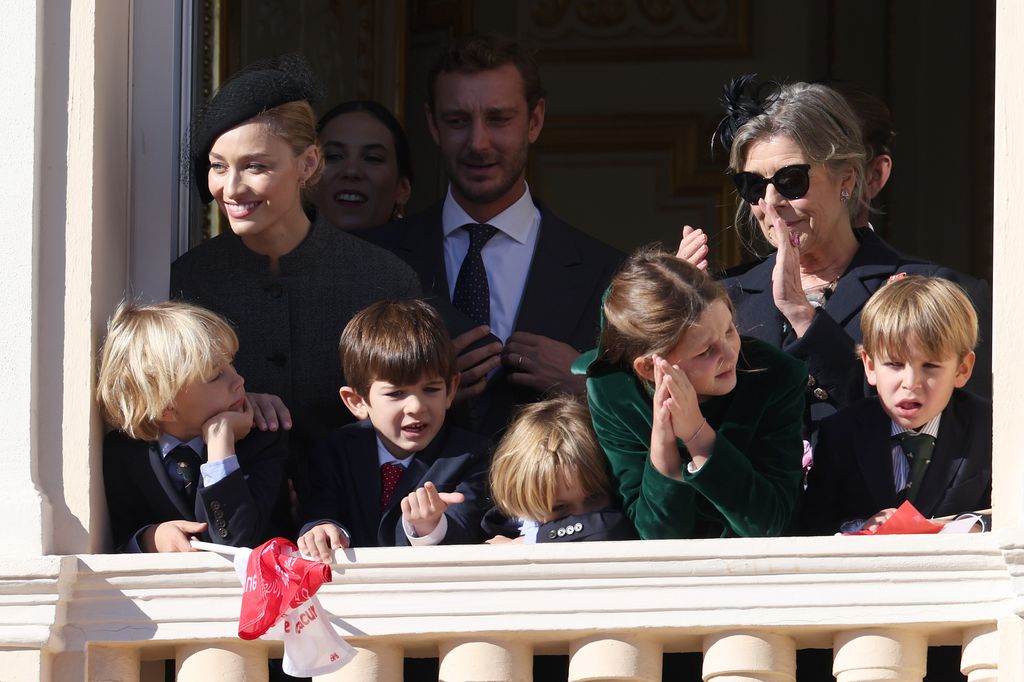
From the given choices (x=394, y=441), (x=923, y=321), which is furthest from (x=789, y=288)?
(x=394, y=441)

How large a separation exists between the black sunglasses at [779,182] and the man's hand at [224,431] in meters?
1.17

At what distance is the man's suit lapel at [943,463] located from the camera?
4352 mm

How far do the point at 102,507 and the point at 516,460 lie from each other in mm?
823

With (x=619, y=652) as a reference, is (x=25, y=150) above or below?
above

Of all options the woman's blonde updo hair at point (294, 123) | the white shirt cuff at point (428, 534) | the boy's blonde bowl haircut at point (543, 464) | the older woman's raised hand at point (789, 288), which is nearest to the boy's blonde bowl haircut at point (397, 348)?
the boy's blonde bowl haircut at point (543, 464)

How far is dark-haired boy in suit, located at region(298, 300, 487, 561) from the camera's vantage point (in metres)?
4.51

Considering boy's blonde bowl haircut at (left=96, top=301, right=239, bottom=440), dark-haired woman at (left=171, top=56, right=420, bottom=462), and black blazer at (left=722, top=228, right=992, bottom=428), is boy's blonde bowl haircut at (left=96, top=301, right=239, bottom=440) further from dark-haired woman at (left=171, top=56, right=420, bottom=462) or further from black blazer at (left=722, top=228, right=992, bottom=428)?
black blazer at (left=722, top=228, right=992, bottom=428)

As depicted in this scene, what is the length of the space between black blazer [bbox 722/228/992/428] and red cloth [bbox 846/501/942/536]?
408 millimetres

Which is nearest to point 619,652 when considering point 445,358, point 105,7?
point 445,358

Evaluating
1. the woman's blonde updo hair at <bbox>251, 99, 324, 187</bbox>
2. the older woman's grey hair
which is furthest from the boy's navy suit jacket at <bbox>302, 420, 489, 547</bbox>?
the older woman's grey hair

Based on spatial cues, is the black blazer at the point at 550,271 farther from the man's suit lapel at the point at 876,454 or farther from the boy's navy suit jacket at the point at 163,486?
the man's suit lapel at the point at 876,454

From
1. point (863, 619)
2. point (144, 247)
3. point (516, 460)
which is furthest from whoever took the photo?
point (144, 247)

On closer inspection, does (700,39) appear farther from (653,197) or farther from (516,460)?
(516,460)

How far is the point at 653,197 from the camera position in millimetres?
8227
